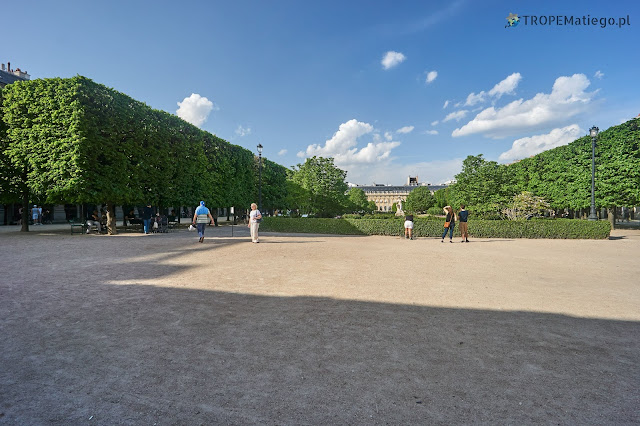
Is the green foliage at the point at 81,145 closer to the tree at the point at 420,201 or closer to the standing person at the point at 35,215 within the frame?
the standing person at the point at 35,215

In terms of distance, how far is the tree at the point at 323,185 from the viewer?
36.2 metres

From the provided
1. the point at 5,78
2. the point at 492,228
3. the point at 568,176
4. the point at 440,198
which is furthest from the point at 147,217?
the point at 440,198

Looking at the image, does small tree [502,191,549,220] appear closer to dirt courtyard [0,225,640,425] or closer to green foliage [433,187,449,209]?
dirt courtyard [0,225,640,425]

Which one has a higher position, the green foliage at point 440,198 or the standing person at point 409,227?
the green foliage at point 440,198

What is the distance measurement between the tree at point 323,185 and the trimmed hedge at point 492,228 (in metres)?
12.1

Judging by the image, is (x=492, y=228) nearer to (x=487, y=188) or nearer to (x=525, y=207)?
(x=525, y=207)

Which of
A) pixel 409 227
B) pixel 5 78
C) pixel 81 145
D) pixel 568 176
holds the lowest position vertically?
pixel 409 227

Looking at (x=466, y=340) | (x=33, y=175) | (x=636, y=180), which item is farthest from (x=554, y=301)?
(x=636, y=180)

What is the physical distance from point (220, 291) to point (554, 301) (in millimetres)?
6454

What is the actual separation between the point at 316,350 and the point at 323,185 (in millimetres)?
32315

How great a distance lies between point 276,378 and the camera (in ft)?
10.8

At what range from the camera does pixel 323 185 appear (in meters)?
35.9

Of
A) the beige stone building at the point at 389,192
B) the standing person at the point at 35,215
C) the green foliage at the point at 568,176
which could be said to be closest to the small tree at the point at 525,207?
the green foliage at the point at 568,176

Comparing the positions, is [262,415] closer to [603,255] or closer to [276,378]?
[276,378]
